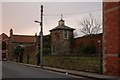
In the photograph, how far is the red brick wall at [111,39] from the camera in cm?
2434

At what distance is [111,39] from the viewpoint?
82.3ft

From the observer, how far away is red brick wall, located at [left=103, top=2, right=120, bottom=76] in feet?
79.9

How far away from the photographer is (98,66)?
91.6 ft

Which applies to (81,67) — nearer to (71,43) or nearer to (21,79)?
(21,79)

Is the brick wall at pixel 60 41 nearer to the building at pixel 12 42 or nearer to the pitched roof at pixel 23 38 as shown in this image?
the building at pixel 12 42

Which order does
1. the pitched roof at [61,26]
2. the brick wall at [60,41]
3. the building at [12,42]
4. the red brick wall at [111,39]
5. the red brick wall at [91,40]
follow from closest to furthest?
1. the red brick wall at [111,39]
2. the red brick wall at [91,40]
3. the brick wall at [60,41]
4. the pitched roof at [61,26]
5. the building at [12,42]

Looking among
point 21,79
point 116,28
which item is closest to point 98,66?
point 116,28

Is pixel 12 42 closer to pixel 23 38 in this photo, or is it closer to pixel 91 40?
pixel 23 38

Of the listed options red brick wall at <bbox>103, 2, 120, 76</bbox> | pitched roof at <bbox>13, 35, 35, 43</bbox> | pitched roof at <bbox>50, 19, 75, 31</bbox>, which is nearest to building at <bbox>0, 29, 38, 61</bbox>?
pitched roof at <bbox>13, 35, 35, 43</bbox>

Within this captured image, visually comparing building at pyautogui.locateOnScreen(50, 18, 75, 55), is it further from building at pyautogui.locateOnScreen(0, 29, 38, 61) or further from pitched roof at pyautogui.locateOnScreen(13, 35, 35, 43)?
pitched roof at pyautogui.locateOnScreen(13, 35, 35, 43)

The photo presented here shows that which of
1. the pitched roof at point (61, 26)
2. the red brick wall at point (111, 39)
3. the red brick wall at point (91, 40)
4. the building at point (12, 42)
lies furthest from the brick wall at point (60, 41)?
the building at point (12, 42)

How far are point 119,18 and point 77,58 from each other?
33.7ft

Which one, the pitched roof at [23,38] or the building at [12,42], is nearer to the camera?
the building at [12,42]

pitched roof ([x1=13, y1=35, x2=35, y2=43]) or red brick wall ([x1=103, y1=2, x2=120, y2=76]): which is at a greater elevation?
pitched roof ([x1=13, y1=35, x2=35, y2=43])
